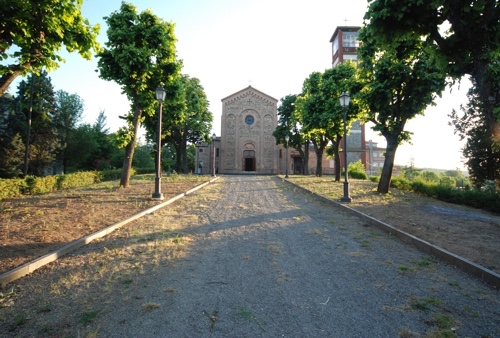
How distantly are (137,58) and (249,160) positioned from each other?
3594cm

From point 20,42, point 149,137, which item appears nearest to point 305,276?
point 20,42

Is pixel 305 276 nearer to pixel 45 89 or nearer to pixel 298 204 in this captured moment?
pixel 298 204

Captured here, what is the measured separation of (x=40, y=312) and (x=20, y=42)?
7.11 meters

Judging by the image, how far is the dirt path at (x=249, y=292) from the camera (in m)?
2.82

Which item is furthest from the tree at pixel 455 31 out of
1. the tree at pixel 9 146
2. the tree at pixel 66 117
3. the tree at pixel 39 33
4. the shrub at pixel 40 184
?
the tree at pixel 66 117

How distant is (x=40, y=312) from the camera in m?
3.05

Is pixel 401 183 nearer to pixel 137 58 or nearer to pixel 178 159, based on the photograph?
pixel 137 58

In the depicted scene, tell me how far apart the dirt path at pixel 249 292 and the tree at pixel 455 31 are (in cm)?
347

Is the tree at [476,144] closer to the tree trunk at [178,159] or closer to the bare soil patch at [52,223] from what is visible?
the bare soil patch at [52,223]

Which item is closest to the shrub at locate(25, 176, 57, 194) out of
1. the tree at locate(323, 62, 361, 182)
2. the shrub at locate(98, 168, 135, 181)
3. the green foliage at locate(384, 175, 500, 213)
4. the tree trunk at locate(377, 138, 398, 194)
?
the shrub at locate(98, 168, 135, 181)

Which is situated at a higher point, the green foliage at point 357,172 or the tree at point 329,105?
the tree at point 329,105

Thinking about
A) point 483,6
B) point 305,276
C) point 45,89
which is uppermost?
point 45,89

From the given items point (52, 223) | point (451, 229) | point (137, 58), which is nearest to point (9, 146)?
point (137, 58)

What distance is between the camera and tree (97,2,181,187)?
1365 centimetres
